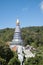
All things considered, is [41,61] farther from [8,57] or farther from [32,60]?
[8,57]

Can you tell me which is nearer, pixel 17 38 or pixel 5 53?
pixel 5 53

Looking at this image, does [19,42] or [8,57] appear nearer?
[8,57]

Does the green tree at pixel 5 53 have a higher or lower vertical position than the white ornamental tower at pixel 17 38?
lower

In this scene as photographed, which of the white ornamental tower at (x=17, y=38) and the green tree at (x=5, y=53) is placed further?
the white ornamental tower at (x=17, y=38)

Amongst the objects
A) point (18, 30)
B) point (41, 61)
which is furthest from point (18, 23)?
point (41, 61)

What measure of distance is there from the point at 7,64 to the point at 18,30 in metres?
18.7

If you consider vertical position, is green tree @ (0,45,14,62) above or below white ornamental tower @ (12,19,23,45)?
below

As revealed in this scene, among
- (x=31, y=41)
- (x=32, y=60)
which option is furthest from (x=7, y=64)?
(x=31, y=41)

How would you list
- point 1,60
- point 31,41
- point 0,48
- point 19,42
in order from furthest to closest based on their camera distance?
point 31,41
point 19,42
point 0,48
point 1,60

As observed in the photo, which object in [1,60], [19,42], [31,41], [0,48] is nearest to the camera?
[1,60]

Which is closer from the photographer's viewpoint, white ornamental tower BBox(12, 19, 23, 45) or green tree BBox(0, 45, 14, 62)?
green tree BBox(0, 45, 14, 62)

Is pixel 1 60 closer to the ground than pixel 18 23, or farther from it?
closer to the ground

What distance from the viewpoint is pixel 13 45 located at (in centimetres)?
4944

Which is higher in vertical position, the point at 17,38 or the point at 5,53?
the point at 17,38
